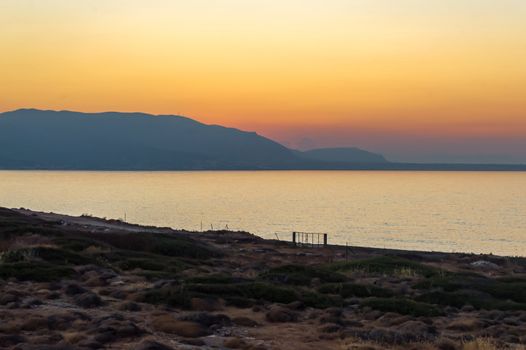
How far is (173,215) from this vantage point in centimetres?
14475

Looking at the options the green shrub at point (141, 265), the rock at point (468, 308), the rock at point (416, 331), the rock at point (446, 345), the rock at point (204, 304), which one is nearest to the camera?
Result: the rock at point (446, 345)

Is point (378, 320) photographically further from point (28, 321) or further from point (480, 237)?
point (480, 237)

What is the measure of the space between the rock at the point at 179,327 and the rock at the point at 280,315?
12.2 ft

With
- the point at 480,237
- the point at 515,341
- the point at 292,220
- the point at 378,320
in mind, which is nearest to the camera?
the point at 515,341

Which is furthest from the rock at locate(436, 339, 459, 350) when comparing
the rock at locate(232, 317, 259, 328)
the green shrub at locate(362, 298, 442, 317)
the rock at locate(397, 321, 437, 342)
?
the green shrub at locate(362, 298, 442, 317)

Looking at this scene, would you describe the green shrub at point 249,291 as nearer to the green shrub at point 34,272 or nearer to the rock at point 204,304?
the rock at point 204,304

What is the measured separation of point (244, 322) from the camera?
21.1 meters

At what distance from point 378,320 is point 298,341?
542 cm

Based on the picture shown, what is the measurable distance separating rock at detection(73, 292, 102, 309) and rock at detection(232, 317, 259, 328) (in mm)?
5082

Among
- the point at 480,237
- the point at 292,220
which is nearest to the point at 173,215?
the point at 292,220

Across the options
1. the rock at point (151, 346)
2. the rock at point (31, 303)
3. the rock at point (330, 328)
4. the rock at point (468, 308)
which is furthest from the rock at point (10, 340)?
the rock at point (468, 308)

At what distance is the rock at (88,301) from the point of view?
2220cm

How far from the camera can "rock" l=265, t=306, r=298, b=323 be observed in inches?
880

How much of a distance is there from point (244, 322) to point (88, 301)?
5.70m
